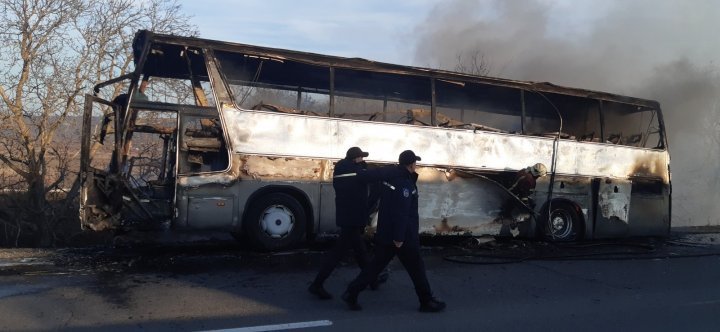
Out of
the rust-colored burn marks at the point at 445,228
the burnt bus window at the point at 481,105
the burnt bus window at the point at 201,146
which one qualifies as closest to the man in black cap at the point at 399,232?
the burnt bus window at the point at 201,146

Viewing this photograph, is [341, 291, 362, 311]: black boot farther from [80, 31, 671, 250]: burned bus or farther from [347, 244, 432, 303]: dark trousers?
[80, 31, 671, 250]: burned bus

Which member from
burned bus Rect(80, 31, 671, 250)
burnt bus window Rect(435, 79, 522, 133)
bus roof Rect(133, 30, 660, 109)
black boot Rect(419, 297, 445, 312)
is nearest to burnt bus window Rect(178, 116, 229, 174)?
burned bus Rect(80, 31, 671, 250)

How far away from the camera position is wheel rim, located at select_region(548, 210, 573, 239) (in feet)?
36.0

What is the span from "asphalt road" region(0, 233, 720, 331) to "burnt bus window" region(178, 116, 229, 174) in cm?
133

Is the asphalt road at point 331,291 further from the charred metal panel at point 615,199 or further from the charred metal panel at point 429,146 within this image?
the charred metal panel at point 615,199

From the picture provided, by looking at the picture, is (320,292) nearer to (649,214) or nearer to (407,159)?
(407,159)

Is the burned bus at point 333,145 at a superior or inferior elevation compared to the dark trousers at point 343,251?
superior

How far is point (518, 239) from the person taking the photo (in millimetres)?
11117

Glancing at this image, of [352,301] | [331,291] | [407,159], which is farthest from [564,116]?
[352,301]

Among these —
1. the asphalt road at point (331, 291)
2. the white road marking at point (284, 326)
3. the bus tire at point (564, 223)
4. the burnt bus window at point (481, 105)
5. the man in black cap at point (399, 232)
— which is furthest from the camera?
the bus tire at point (564, 223)

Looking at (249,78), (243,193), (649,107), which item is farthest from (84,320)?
(649,107)

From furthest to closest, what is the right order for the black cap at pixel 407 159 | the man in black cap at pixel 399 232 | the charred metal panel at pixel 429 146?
the charred metal panel at pixel 429 146 → the black cap at pixel 407 159 → the man in black cap at pixel 399 232

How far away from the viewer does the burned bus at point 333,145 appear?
806cm

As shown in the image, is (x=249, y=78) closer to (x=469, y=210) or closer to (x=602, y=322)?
(x=469, y=210)
